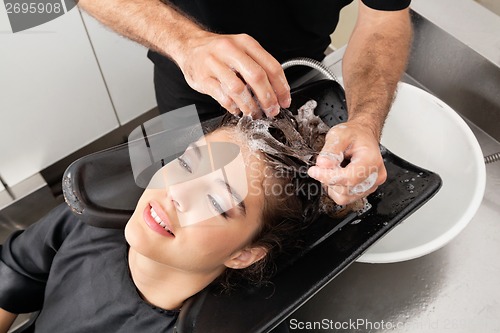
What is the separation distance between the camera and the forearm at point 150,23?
2.83 ft

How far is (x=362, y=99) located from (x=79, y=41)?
1077 millimetres

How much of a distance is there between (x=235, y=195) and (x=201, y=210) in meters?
0.07

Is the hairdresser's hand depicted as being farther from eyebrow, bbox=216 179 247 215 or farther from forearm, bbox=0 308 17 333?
forearm, bbox=0 308 17 333

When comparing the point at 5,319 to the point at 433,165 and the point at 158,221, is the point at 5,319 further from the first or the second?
the point at 433,165

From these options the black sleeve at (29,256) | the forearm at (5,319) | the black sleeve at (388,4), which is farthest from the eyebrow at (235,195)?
the forearm at (5,319)

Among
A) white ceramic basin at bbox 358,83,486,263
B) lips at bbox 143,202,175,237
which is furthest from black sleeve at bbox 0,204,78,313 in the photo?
white ceramic basin at bbox 358,83,486,263

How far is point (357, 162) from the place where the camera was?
0.79 m

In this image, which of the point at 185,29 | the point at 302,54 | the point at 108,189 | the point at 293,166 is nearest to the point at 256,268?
the point at 293,166

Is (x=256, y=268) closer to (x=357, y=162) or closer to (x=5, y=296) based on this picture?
(x=357, y=162)

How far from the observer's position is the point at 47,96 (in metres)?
1.73

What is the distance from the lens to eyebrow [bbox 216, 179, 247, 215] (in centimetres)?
88

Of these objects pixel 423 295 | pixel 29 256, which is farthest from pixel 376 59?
pixel 29 256

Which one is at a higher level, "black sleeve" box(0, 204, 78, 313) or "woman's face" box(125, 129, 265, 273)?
"woman's face" box(125, 129, 265, 273)

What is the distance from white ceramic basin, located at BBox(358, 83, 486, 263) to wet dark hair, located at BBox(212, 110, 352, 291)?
0.48 feet
